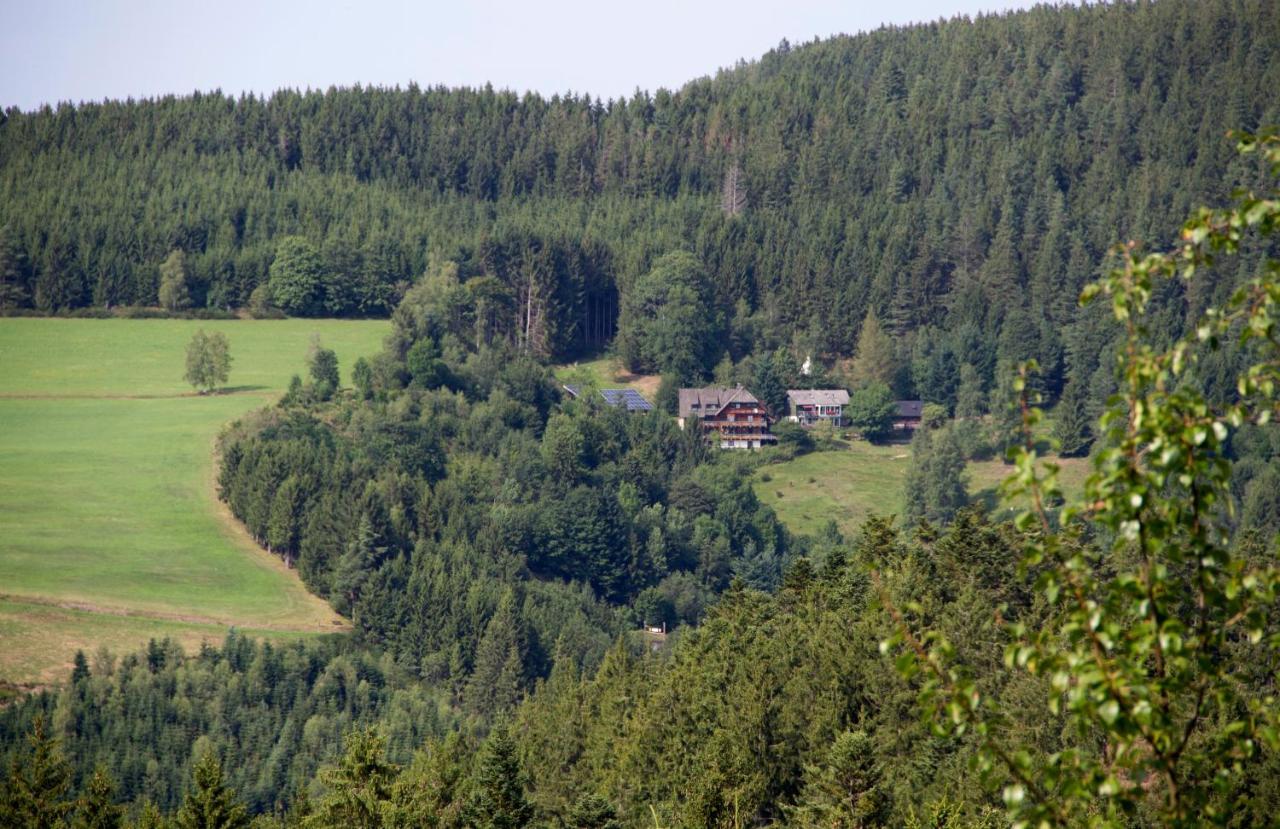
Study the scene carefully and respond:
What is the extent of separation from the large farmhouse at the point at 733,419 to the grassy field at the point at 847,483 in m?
7.59

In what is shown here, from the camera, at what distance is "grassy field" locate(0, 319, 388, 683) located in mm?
123688

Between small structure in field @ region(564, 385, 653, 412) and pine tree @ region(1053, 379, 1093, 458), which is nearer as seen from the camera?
pine tree @ region(1053, 379, 1093, 458)

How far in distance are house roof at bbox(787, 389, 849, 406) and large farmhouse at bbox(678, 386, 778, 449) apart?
14.8 ft

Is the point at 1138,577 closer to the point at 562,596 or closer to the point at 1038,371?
the point at 1038,371

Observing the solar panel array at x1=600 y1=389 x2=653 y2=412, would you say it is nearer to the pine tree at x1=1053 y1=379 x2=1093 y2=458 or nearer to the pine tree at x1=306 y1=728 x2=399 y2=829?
the pine tree at x1=1053 y1=379 x2=1093 y2=458

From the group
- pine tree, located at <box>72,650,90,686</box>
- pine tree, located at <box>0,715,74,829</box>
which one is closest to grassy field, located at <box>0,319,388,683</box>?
pine tree, located at <box>72,650,90,686</box>

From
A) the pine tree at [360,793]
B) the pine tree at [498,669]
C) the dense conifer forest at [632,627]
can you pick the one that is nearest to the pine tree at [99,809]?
the dense conifer forest at [632,627]

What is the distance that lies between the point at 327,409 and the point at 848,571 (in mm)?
98222

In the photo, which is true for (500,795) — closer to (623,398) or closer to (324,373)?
(324,373)

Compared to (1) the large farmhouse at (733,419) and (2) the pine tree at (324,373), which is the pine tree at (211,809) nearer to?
(2) the pine tree at (324,373)

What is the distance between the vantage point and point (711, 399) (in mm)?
194750

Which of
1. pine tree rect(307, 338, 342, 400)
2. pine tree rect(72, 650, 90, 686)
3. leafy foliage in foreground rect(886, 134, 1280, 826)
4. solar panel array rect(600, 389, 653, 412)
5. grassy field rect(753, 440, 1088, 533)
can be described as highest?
leafy foliage in foreground rect(886, 134, 1280, 826)

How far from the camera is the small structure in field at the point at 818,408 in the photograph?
194500mm

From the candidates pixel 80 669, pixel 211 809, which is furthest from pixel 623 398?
pixel 211 809
